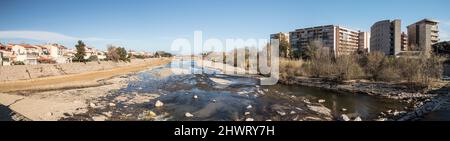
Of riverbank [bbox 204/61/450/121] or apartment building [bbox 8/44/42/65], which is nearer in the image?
riverbank [bbox 204/61/450/121]

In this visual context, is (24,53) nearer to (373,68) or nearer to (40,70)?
(40,70)

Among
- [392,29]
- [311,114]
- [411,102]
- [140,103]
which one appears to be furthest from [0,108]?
[392,29]


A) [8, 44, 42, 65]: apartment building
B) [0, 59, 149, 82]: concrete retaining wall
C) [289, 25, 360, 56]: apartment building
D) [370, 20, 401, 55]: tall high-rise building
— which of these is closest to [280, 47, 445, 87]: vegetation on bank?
[289, 25, 360, 56]: apartment building

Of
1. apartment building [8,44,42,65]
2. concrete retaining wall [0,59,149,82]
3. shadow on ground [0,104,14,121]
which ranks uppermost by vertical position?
apartment building [8,44,42,65]

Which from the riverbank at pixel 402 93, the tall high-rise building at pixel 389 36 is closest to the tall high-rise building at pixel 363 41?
the tall high-rise building at pixel 389 36

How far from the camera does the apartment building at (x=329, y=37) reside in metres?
41.8

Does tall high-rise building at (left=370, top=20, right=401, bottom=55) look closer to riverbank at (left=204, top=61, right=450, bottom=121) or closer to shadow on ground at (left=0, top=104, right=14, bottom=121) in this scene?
riverbank at (left=204, top=61, right=450, bottom=121)

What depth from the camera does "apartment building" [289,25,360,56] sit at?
41.8 m

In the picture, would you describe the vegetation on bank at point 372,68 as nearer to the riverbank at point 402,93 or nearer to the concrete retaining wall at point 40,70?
the riverbank at point 402,93

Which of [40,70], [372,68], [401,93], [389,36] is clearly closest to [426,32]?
[389,36]

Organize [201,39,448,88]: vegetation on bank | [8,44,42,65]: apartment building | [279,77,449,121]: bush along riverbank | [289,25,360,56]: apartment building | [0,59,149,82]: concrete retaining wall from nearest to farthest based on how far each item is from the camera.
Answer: [279,77,449,121]: bush along riverbank, [201,39,448,88]: vegetation on bank, [0,59,149,82]: concrete retaining wall, [8,44,42,65]: apartment building, [289,25,360,56]: apartment building

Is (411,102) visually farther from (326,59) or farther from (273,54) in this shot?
(273,54)

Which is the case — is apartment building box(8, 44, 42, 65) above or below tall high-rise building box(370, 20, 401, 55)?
below

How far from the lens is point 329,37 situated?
4231 centimetres
